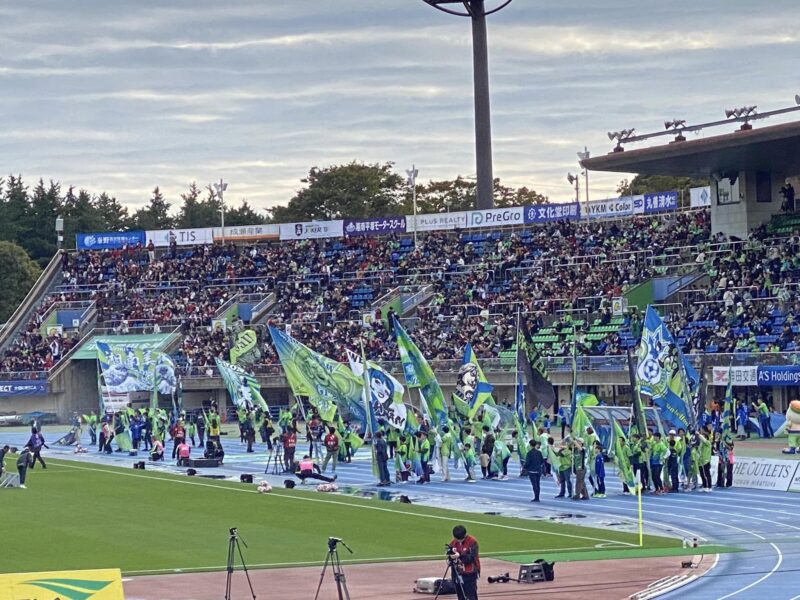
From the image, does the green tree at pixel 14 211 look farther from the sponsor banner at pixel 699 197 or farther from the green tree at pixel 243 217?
the sponsor banner at pixel 699 197

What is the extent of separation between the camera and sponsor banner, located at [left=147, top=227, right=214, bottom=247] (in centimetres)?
8569

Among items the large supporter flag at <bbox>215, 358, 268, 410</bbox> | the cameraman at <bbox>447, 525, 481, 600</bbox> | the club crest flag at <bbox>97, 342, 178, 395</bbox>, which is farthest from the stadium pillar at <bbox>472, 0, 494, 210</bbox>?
the cameraman at <bbox>447, 525, 481, 600</bbox>

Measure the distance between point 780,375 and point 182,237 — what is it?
4683 cm

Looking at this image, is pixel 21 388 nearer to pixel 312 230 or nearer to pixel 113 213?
pixel 312 230

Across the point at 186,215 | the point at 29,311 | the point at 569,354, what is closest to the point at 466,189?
the point at 186,215

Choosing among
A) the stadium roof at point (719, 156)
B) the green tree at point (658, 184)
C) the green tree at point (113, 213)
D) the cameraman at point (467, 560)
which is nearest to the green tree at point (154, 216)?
the green tree at point (113, 213)

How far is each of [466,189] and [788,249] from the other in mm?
68630

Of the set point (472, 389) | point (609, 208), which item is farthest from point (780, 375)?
point (609, 208)

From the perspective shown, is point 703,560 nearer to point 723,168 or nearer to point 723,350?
point 723,350

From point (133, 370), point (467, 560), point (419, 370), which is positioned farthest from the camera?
point (133, 370)

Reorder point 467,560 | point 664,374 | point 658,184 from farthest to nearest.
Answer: point 658,184
point 664,374
point 467,560

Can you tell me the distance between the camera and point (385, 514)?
31.7 meters

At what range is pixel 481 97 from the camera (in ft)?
273

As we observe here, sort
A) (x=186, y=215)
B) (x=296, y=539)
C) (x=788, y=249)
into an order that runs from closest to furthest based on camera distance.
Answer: (x=296, y=539) → (x=788, y=249) → (x=186, y=215)
